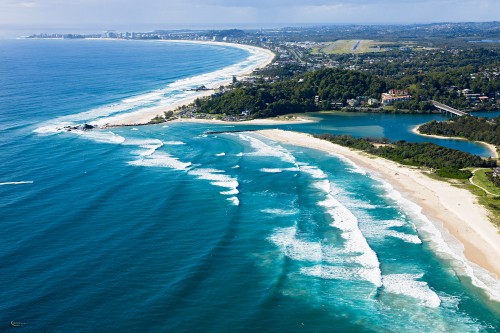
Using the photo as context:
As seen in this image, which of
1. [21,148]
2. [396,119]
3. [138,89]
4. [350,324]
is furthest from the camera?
[138,89]

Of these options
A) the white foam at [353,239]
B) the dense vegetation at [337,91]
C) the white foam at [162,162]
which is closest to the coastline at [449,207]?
the white foam at [353,239]

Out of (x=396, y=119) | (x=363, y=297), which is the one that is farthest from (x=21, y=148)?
(x=396, y=119)

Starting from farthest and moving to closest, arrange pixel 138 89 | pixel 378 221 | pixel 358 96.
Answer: pixel 138 89, pixel 358 96, pixel 378 221

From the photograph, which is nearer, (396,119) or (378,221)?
(378,221)

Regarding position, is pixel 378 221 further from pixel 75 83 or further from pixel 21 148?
pixel 75 83

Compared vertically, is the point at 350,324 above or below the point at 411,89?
below

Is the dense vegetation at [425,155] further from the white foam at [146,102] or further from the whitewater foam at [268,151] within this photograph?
the white foam at [146,102]

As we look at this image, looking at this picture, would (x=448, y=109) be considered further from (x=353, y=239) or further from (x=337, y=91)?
(x=353, y=239)
